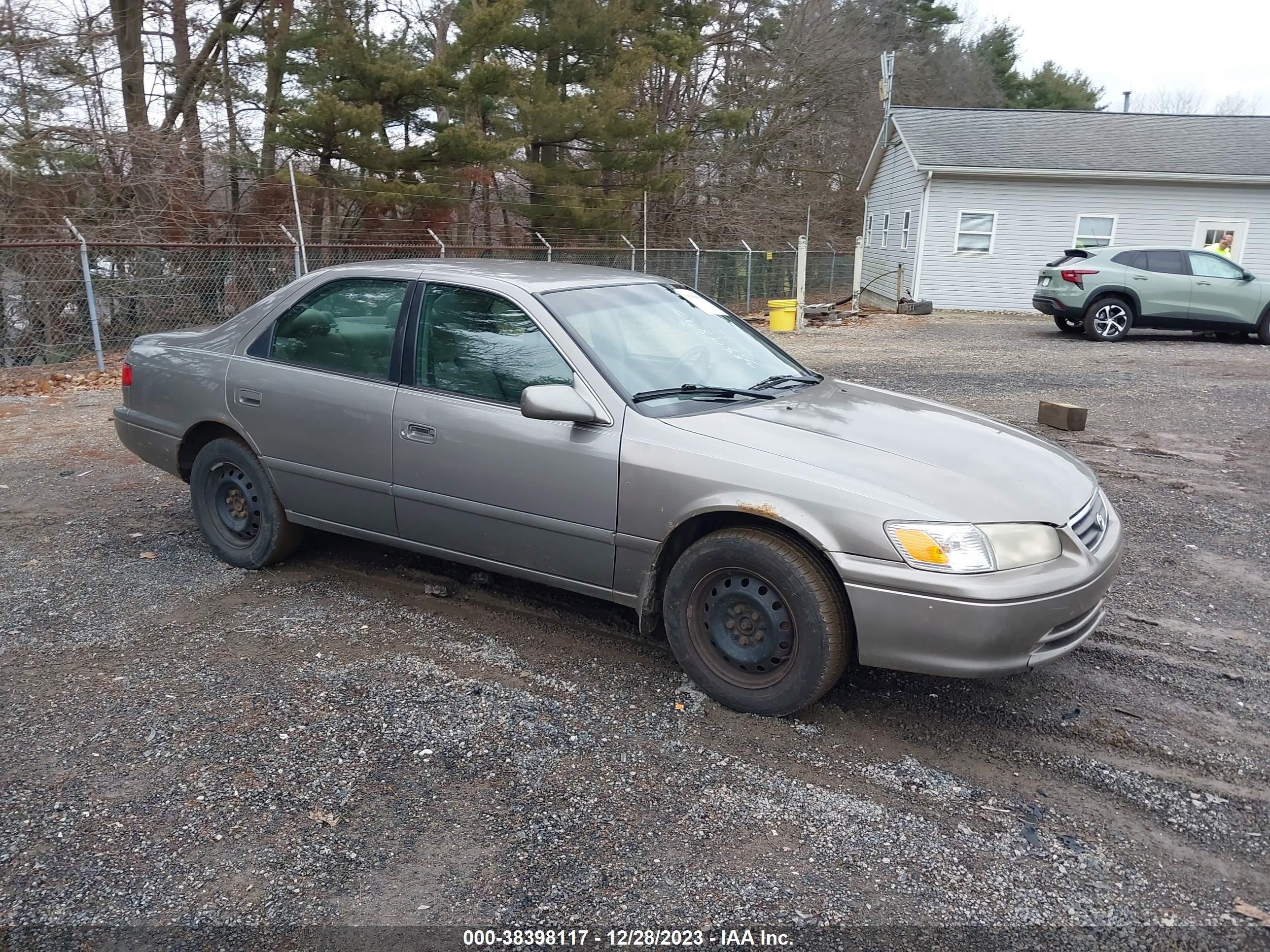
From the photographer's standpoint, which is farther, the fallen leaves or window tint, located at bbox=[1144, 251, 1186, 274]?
window tint, located at bbox=[1144, 251, 1186, 274]

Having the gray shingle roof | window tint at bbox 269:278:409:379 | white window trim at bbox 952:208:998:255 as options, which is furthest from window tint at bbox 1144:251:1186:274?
window tint at bbox 269:278:409:379

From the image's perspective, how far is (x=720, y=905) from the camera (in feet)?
8.22

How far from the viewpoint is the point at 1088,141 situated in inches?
881

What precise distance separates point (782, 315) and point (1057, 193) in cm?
856

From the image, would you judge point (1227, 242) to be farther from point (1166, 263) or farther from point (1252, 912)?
point (1252, 912)

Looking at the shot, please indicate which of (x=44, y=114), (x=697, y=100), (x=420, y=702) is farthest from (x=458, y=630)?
(x=697, y=100)

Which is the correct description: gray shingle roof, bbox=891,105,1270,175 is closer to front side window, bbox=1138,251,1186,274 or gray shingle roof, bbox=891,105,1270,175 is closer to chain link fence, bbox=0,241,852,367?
front side window, bbox=1138,251,1186,274

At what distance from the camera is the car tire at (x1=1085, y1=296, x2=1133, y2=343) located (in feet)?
51.0

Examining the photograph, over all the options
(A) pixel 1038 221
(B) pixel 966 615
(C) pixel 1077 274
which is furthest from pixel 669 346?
(A) pixel 1038 221

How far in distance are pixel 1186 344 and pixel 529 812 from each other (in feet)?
52.4

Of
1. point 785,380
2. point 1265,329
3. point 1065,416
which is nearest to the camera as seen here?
point 785,380

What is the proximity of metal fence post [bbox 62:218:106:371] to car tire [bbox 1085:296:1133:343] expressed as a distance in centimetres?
1485

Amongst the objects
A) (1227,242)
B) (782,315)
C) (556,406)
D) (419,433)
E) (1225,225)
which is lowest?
(782,315)

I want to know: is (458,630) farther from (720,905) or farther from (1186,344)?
(1186,344)
